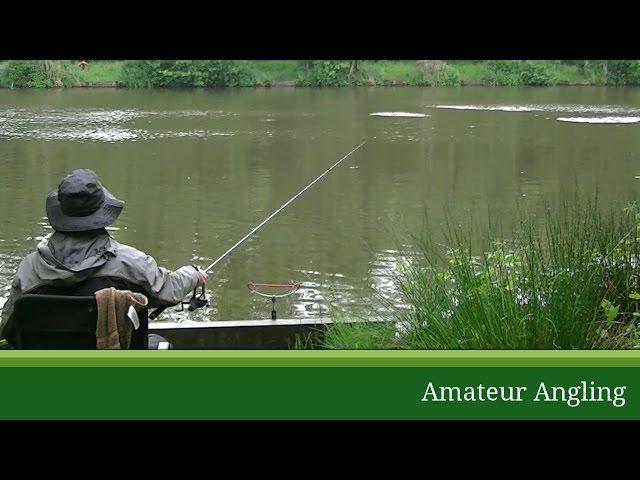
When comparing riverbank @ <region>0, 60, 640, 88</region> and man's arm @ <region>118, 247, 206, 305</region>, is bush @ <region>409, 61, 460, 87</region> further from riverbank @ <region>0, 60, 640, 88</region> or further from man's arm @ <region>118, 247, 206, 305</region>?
man's arm @ <region>118, 247, 206, 305</region>

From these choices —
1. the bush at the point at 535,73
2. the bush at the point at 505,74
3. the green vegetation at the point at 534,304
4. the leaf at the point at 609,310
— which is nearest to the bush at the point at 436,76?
the bush at the point at 505,74

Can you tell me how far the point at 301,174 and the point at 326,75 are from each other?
27.2 metres

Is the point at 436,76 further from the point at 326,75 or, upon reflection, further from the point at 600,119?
the point at 600,119

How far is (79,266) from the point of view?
283 centimetres

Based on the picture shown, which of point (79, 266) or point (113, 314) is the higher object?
point (79, 266)

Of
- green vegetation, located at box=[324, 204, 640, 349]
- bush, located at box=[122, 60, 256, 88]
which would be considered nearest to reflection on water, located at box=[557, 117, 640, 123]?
bush, located at box=[122, 60, 256, 88]

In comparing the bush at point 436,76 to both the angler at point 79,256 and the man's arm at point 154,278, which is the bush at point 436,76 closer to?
the man's arm at point 154,278

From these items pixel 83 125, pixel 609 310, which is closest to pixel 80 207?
pixel 609 310

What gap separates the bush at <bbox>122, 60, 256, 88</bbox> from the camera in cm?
4062

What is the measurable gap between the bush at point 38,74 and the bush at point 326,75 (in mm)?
10479

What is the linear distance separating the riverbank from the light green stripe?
126 ft

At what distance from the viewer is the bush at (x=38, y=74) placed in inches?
1480

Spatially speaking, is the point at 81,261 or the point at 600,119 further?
the point at 600,119

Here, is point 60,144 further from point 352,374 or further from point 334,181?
point 352,374
